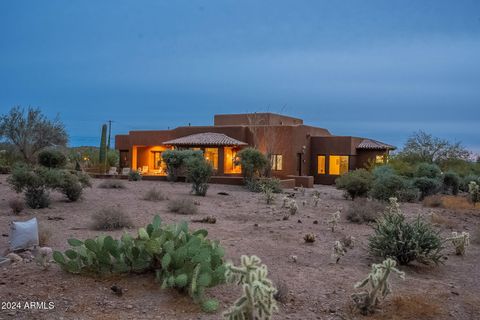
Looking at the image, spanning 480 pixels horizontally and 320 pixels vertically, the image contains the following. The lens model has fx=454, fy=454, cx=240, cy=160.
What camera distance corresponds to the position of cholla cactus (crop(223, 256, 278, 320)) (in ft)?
10.7

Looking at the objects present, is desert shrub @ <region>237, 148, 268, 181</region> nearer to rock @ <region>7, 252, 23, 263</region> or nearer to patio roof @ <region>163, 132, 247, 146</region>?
patio roof @ <region>163, 132, 247, 146</region>

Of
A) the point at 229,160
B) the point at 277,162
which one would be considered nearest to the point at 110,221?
the point at 229,160

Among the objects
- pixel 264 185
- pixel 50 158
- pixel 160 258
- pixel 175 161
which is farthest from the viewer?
pixel 175 161

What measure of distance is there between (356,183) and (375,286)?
44.7ft

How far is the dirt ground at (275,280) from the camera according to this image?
4812mm

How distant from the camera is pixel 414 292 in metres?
5.91

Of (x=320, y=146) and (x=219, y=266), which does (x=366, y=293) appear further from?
(x=320, y=146)

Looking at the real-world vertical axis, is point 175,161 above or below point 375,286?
above

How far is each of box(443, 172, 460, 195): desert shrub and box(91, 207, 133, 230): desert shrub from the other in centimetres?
2043

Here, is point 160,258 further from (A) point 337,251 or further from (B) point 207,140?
(B) point 207,140

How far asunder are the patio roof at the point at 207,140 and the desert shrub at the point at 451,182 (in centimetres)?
1216

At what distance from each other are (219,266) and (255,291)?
7.95 ft

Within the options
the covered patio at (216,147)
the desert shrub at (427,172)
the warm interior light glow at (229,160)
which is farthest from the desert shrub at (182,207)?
the warm interior light glow at (229,160)

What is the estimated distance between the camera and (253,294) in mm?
3258
